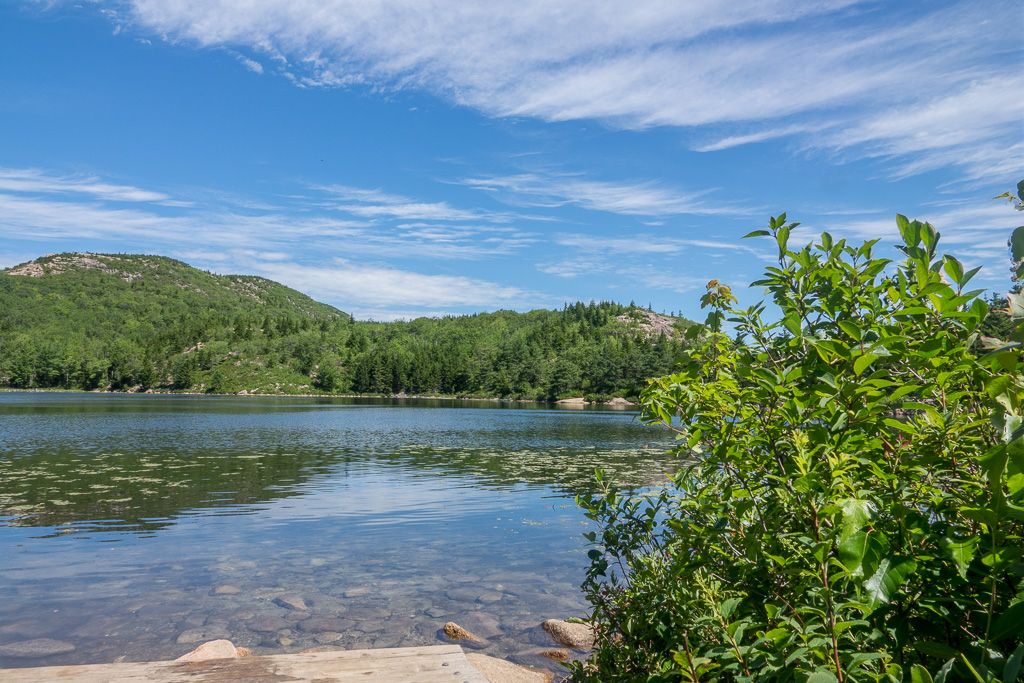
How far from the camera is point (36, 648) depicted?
336 inches

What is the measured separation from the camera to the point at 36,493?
1938 centimetres

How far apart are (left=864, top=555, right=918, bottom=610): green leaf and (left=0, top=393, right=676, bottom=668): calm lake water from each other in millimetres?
7791

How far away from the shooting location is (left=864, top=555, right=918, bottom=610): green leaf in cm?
171

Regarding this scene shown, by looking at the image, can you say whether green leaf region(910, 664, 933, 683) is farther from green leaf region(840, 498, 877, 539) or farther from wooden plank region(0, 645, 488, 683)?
wooden plank region(0, 645, 488, 683)

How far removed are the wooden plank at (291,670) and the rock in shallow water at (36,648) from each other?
570cm

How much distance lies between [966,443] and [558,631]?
810cm

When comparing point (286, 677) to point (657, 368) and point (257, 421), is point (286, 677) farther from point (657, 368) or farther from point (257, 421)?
point (657, 368)

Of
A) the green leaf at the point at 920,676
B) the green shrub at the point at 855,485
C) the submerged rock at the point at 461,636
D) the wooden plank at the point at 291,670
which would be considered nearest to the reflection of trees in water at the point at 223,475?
the submerged rock at the point at 461,636

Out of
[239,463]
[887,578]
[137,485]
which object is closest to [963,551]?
[887,578]

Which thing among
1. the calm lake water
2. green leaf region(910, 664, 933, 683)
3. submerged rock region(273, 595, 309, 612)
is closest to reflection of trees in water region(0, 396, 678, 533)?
the calm lake water

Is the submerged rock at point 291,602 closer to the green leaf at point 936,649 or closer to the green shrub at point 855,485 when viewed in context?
the green shrub at point 855,485

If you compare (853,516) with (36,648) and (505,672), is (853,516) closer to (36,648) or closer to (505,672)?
(505,672)

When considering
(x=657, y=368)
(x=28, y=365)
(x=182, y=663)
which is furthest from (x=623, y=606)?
(x=28, y=365)

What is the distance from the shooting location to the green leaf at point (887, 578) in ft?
5.61
